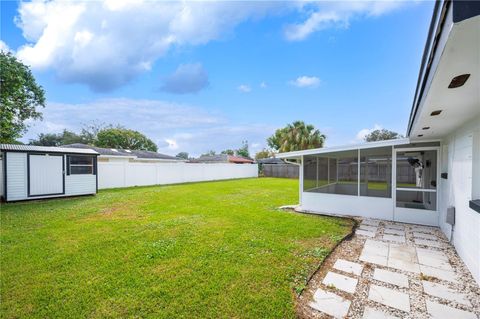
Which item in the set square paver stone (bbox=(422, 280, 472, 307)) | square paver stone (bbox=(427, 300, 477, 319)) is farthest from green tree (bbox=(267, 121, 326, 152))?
square paver stone (bbox=(427, 300, 477, 319))

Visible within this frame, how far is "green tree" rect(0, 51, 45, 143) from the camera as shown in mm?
10453

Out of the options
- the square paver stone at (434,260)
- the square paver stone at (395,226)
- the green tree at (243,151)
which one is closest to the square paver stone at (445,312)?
the square paver stone at (434,260)

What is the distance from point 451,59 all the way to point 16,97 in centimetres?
1667

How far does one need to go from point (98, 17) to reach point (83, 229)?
20.9 ft

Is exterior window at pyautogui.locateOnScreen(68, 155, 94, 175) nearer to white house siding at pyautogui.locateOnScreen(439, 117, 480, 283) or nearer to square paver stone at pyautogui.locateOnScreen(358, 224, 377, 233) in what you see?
square paver stone at pyautogui.locateOnScreen(358, 224, 377, 233)

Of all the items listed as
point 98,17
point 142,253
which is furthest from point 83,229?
point 98,17

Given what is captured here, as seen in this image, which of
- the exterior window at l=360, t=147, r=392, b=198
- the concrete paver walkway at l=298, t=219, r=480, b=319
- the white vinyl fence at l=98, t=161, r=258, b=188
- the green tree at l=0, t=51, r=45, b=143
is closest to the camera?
the concrete paver walkway at l=298, t=219, r=480, b=319

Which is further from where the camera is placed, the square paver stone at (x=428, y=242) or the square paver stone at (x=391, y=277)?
the square paver stone at (x=428, y=242)

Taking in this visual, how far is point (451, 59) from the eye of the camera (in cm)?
142

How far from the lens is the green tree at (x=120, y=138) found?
3366 centimetres

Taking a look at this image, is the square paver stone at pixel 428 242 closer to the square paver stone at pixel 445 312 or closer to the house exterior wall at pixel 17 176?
the square paver stone at pixel 445 312

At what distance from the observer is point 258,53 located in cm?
1059

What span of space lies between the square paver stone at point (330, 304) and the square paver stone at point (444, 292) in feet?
3.76

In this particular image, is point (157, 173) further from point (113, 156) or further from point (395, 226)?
point (395, 226)
